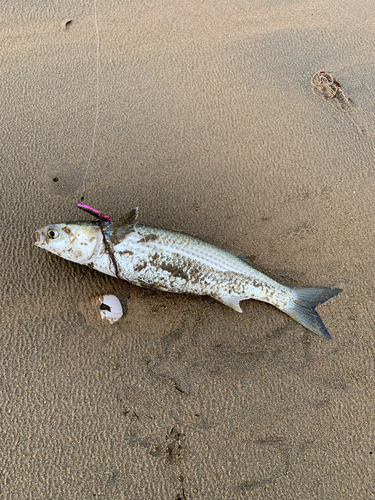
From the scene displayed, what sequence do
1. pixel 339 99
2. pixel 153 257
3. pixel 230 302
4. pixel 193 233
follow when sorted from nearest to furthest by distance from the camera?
1. pixel 153 257
2. pixel 230 302
3. pixel 193 233
4. pixel 339 99

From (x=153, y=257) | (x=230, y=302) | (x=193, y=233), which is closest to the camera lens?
(x=153, y=257)

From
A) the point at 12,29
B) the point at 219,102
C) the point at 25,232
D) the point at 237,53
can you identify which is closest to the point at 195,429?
the point at 25,232

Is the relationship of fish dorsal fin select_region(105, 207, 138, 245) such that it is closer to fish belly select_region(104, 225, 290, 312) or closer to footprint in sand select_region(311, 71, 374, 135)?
fish belly select_region(104, 225, 290, 312)

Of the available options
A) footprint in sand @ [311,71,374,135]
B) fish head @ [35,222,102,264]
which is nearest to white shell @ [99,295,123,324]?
fish head @ [35,222,102,264]

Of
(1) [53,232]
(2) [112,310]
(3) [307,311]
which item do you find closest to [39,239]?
(1) [53,232]

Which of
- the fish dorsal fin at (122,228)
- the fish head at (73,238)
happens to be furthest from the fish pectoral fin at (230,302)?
the fish head at (73,238)

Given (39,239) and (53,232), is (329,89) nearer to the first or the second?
(53,232)

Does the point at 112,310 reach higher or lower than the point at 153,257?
lower
